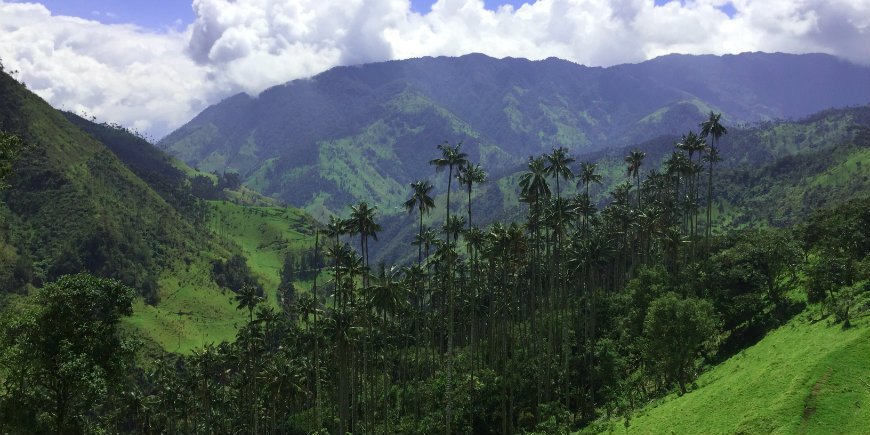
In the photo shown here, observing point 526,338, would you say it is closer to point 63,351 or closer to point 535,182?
point 535,182

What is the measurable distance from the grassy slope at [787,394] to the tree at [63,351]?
4438cm

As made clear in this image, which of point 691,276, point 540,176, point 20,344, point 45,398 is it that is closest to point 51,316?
point 20,344

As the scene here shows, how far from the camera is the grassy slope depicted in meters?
36.1

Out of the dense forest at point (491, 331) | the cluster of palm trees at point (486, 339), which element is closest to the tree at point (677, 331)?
the dense forest at point (491, 331)

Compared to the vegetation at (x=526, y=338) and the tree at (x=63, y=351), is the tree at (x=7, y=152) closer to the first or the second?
the vegetation at (x=526, y=338)

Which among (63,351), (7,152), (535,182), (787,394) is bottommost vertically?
(787,394)

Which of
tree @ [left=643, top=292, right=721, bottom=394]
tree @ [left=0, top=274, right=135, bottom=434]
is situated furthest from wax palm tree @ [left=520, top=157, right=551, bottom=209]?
tree @ [left=0, top=274, right=135, bottom=434]

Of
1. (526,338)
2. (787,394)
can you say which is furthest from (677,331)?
(526,338)

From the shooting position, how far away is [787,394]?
3919cm

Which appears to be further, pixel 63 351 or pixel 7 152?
pixel 63 351

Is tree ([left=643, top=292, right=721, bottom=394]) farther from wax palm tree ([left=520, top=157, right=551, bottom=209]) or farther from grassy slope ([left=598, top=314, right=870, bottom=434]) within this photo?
wax palm tree ([left=520, top=157, right=551, bottom=209])

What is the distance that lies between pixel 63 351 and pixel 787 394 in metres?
50.1

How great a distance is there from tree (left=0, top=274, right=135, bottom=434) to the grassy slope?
44384mm

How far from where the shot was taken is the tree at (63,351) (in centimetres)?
3822
